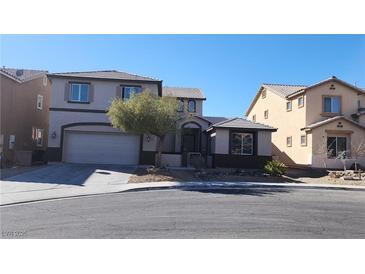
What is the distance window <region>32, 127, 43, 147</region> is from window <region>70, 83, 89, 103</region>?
6.09 m

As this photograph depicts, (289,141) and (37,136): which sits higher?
(289,141)

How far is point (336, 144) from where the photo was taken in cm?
2378

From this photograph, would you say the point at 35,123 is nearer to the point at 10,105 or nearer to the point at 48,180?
the point at 10,105

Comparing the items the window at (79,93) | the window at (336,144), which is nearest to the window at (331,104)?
the window at (336,144)

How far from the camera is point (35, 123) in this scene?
27.3m

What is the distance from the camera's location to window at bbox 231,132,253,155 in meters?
23.2

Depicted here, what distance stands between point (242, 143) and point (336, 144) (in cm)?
674

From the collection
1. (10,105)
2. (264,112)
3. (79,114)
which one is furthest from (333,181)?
(10,105)

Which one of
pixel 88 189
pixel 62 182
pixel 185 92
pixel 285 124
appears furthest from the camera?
pixel 185 92

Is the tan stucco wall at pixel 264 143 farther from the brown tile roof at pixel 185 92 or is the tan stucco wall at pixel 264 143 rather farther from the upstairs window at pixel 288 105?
the brown tile roof at pixel 185 92

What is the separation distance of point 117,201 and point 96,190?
2.69 m

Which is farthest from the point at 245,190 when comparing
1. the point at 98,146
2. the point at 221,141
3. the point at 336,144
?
the point at 336,144

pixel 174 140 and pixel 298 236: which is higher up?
pixel 174 140

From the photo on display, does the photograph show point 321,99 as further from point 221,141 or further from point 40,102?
point 40,102
